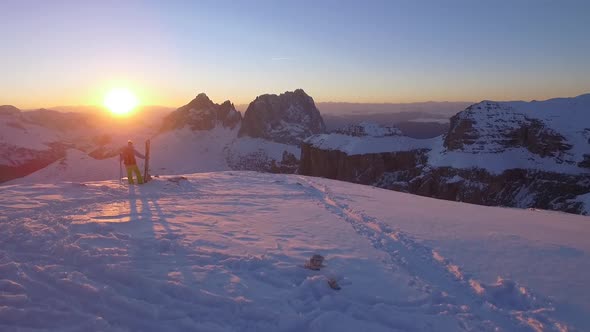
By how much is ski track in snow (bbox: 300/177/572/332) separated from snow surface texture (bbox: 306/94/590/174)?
2491 inches

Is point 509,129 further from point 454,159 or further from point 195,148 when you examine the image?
point 195,148

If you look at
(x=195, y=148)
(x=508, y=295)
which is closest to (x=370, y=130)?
(x=195, y=148)

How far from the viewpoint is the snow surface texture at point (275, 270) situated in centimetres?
700

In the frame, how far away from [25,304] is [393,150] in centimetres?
8534

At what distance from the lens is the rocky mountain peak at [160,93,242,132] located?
177 m

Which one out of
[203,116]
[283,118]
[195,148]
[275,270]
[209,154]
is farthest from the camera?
[283,118]

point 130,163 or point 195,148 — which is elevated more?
point 130,163

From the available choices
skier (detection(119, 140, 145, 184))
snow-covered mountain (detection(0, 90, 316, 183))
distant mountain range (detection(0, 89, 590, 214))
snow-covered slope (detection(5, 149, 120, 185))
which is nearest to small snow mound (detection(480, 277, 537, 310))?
skier (detection(119, 140, 145, 184))

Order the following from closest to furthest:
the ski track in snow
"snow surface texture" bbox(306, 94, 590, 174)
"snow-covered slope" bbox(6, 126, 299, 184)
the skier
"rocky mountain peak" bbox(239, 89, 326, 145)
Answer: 1. the ski track in snow
2. the skier
3. "snow surface texture" bbox(306, 94, 590, 174)
4. "snow-covered slope" bbox(6, 126, 299, 184)
5. "rocky mountain peak" bbox(239, 89, 326, 145)

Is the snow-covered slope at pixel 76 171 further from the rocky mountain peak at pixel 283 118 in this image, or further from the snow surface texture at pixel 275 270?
the rocky mountain peak at pixel 283 118

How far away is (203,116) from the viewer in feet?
584

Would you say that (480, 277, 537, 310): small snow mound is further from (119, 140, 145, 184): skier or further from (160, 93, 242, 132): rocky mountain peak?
(160, 93, 242, 132): rocky mountain peak

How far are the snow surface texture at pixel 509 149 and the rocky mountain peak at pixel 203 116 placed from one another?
103 meters

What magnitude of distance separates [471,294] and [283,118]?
172696 millimetres
